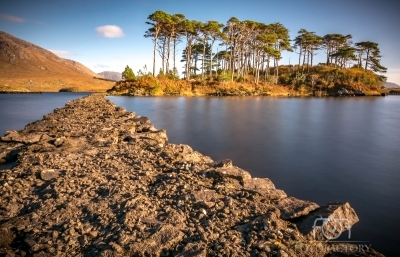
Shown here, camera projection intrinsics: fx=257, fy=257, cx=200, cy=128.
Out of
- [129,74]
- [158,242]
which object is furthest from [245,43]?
[158,242]

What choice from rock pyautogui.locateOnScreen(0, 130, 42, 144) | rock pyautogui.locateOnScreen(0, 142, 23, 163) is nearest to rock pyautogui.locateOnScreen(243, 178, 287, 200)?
rock pyautogui.locateOnScreen(0, 142, 23, 163)

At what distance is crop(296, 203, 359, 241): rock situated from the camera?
3688 millimetres

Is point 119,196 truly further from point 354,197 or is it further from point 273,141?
point 273,141

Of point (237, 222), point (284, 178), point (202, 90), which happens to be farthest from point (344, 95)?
point (237, 222)

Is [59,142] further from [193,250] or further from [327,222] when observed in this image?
[327,222]

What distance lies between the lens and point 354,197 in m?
5.88

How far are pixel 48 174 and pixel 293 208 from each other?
15.7 feet

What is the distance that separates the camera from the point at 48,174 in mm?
5293

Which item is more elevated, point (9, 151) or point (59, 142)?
point (59, 142)

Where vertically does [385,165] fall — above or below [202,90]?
below

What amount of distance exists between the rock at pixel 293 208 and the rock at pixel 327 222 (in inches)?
3.5

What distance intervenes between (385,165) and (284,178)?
4.23 m

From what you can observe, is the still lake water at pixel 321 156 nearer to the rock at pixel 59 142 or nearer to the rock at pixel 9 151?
the rock at pixel 59 142

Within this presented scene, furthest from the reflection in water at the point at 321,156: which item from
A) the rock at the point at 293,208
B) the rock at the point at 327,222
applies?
the rock at the point at 293,208
